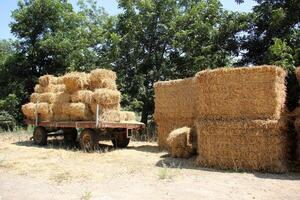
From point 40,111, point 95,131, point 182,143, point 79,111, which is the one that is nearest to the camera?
point 182,143

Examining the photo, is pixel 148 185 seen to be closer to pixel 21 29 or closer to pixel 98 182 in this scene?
pixel 98 182

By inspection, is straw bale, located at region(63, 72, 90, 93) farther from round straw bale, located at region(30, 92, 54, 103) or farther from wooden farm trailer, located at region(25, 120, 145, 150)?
round straw bale, located at region(30, 92, 54, 103)

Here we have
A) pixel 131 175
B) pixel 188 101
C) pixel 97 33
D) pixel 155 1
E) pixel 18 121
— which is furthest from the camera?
pixel 97 33

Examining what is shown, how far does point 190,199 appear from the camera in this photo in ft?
23.2

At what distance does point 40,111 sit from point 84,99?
272 centimetres

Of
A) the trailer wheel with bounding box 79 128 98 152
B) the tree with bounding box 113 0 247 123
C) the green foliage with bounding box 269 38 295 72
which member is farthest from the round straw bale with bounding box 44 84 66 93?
the green foliage with bounding box 269 38 295 72

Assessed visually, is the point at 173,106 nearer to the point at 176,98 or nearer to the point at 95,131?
the point at 176,98

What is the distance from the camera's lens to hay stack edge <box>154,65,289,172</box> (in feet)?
33.0

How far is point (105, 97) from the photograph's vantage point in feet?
47.1

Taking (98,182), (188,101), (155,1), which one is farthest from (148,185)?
(155,1)

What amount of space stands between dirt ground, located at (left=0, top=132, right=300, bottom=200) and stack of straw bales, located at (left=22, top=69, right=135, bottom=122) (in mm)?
2104

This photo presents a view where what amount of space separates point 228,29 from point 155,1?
5352 mm

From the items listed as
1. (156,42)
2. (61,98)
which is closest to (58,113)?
(61,98)

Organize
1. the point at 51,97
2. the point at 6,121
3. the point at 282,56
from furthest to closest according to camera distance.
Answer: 1. the point at 6,121
2. the point at 51,97
3. the point at 282,56
